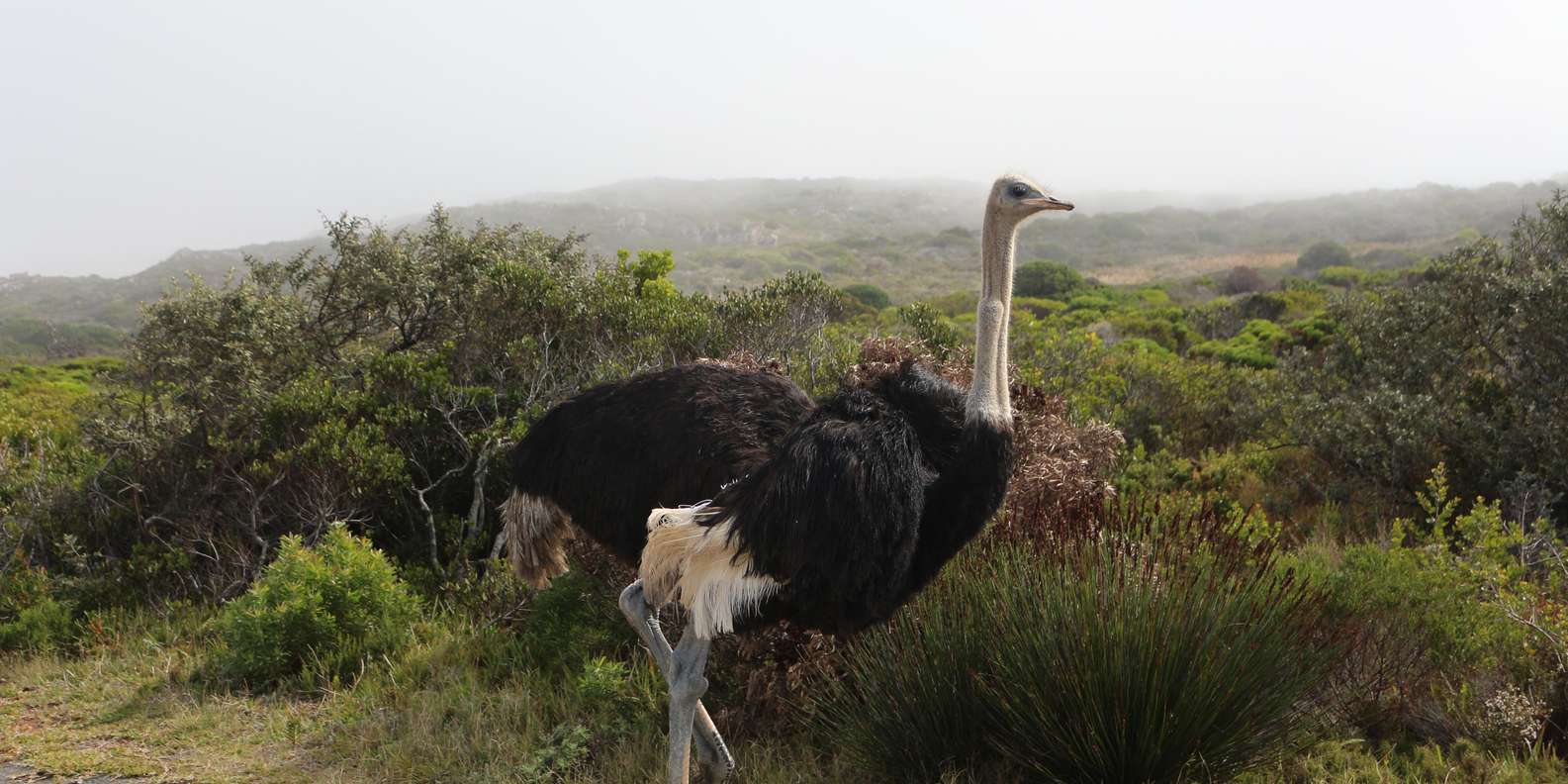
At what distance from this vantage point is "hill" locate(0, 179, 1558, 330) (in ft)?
183

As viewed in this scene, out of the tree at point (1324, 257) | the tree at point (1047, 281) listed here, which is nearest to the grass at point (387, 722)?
the tree at point (1047, 281)

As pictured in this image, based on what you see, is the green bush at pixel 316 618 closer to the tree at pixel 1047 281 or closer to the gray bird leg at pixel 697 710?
the gray bird leg at pixel 697 710

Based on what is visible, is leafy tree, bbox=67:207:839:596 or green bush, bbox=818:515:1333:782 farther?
leafy tree, bbox=67:207:839:596

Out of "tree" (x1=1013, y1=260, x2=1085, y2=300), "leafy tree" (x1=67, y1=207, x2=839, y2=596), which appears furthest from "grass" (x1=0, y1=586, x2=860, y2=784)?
"tree" (x1=1013, y1=260, x2=1085, y2=300)

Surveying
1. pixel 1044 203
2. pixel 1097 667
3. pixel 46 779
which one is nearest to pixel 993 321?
pixel 1044 203

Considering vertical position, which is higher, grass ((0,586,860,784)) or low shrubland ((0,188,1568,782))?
low shrubland ((0,188,1568,782))

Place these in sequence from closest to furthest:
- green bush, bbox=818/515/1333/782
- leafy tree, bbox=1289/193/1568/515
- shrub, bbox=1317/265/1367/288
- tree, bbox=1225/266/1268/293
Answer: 1. green bush, bbox=818/515/1333/782
2. leafy tree, bbox=1289/193/1568/515
3. shrub, bbox=1317/265/1367/288
4. tree, bbox=1225/266/1268/293

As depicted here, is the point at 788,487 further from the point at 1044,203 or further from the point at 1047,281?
the point at 1047,281

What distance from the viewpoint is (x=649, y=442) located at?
3807 millimetres

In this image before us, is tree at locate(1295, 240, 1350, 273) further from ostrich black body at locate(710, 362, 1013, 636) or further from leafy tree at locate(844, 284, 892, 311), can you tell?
ostrich black body at locate(710, 362, 1013, 636)

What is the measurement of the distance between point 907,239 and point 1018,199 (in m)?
75.6

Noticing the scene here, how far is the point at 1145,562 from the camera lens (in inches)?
134

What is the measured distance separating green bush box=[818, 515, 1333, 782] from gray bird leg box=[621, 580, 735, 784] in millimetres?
493

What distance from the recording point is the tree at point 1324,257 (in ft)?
140
